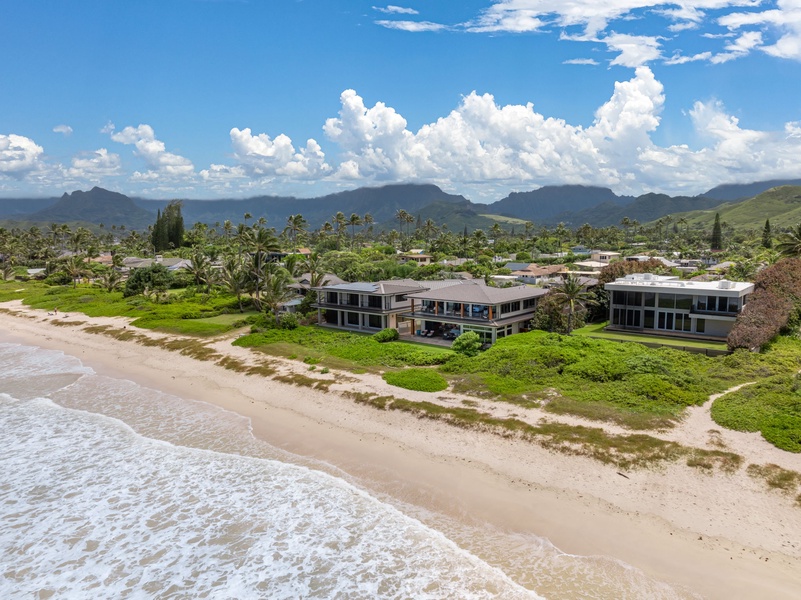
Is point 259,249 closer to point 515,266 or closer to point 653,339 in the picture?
point 653,339

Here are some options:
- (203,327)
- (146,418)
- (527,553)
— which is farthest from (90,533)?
(203,327)

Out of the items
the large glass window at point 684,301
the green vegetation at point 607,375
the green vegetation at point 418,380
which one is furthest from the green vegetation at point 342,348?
the large glass window at point 684,301

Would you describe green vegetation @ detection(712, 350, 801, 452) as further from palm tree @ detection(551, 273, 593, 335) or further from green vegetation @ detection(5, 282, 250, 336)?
green vegetation @ detection(5, 282, 250, 336)

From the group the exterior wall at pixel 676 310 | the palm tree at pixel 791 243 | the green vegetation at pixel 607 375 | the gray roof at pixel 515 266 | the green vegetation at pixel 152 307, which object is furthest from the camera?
the gray roof at pixel 515 266

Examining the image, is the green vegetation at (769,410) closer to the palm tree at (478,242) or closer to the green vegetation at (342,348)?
the green vegetation at (342,348)

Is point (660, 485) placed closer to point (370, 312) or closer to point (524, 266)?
point (370, 312)

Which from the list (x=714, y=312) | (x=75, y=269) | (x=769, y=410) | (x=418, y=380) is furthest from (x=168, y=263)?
(x=769, y=410)

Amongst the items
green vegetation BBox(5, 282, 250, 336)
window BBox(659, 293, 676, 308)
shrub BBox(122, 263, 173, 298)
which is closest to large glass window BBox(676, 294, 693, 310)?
window BBox(659, 293, 676, 308)
